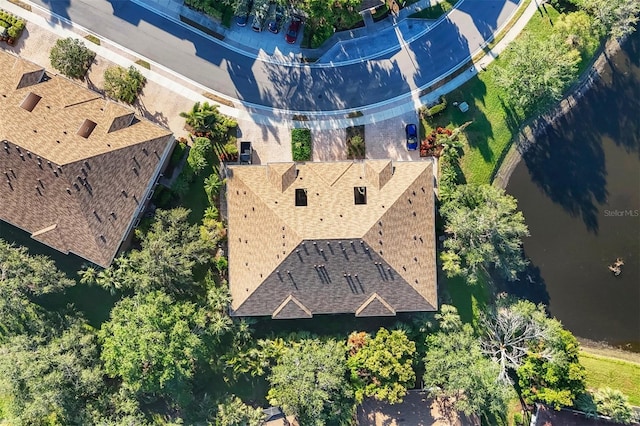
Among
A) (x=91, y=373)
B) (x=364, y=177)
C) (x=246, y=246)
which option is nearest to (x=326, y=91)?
(x=364, y=177)

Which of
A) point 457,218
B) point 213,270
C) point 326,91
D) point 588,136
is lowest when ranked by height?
point 213,270

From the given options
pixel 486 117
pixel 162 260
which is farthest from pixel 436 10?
pixel 162 260

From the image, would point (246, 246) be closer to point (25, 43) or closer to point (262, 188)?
point (262, 188)

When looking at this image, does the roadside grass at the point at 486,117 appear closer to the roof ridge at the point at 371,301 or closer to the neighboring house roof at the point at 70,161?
the roof ridge at the point at 371,301

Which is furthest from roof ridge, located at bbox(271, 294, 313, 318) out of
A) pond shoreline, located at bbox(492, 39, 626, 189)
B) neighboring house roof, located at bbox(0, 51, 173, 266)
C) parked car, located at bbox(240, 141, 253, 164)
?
pond shoreline, located at bbox(492, 39, 626, 189)

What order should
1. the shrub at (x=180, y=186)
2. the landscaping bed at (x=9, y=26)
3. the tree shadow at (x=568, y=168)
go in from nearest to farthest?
the shrub at (x=180, y=186)
the landscaping bed at (x=9, y=26)
the tree shadow at (x=568, y=168)

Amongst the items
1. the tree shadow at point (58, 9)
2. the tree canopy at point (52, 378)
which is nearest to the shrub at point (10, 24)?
the tree shadow at point (58, 9)
